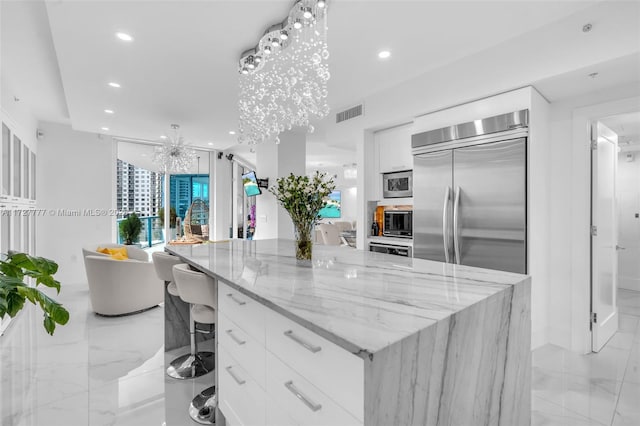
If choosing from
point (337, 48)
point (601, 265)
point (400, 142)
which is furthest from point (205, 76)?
point (601, 265)

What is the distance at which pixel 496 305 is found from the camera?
1265mm

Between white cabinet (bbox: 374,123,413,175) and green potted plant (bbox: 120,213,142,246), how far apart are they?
16.7 ft

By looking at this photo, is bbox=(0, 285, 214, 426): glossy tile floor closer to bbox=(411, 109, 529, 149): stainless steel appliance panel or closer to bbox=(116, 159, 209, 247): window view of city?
bbox=(411, 109, 529, 149): stainless steel appliance panel

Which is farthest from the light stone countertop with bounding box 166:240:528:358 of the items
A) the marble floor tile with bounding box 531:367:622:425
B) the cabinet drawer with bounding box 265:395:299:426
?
the marble floor tile with bounding box 531:367:622:425

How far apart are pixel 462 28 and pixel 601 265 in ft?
8.01

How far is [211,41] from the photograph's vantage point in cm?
270

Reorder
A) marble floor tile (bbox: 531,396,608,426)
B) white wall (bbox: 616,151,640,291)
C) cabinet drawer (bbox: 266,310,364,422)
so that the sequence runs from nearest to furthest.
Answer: cabinet drawer (bbox: 266,310,364,422) < marble floor tile (bbox: 531,396,608,426) < white wall (bbox: 616,151,640,291)

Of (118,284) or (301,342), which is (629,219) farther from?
(118,284)

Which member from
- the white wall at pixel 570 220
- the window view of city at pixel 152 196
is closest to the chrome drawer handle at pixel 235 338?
the white wall at pixel 570 220

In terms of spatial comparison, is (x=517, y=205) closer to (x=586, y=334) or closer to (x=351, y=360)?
(x=586, y=334)

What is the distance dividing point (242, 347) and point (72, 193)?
238 inches

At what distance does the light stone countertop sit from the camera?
923mm

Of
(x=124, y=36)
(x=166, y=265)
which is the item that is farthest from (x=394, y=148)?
(x=124, y=36)

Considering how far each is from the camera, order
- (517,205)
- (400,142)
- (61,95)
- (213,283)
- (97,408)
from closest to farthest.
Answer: (213,283)
(97,408)
(517,205)
(400,142)
(61,95)
